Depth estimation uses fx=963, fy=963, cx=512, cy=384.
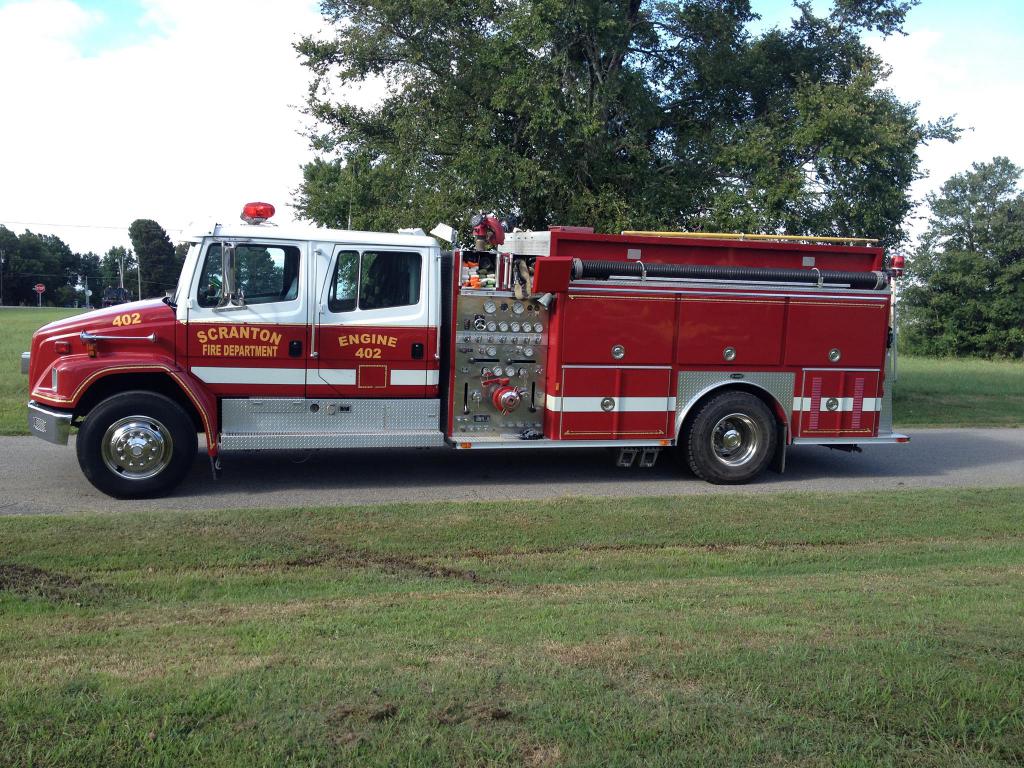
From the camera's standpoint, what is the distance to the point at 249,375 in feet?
29.6

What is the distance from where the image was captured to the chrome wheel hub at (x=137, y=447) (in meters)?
8.55

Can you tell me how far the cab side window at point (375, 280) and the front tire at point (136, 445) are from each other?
71.4 inches

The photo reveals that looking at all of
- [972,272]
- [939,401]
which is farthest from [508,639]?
[972,272]

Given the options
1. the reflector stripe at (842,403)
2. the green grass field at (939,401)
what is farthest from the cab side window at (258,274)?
the reflector stripe at (842,403)

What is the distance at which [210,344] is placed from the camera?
8875mm

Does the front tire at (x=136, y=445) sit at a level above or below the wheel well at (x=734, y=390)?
below

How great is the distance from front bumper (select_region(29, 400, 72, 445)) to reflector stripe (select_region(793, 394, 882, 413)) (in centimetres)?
733

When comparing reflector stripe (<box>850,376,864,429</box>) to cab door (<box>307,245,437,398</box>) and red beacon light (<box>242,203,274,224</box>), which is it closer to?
cab door (<box>307,245,437,398</box>)

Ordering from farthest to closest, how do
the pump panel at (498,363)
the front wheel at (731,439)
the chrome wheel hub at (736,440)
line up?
the chrome wheel hub at (736,440), the front wheel at (731,439), the pump panel at (498,363)

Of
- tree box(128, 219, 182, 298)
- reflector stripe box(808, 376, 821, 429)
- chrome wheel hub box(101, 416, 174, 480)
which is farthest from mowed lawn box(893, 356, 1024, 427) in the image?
tree box(128, 219, 182, 298)

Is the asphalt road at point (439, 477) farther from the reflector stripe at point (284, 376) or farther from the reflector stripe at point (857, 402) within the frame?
the reflector stripe at point (284, 376)

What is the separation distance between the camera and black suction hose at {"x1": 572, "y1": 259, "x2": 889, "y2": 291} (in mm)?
9656

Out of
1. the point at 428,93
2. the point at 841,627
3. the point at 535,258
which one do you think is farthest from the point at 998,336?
the point at 841,627

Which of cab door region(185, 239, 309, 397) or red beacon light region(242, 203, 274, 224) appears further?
red beacon light region(242, 203, 274, 224)
